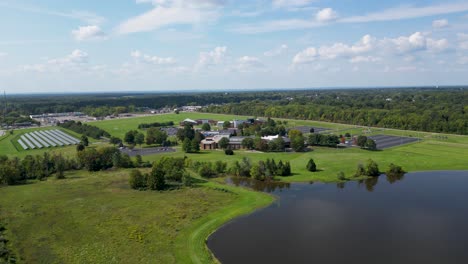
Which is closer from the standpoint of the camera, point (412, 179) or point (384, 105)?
point (412, 179)

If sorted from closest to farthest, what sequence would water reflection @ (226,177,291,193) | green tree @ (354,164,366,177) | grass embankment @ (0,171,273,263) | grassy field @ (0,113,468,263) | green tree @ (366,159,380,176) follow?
grass embankment @ (0,171,273,263), grassy field @ (0,113,468,263), water reflection @ (226,177,291,193), green tree @ (366,159,380,176), green tree @ (354,164,366,177)

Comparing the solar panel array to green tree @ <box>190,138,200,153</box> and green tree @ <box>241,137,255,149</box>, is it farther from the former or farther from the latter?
green tree @ <box>241,137,255,149</box>

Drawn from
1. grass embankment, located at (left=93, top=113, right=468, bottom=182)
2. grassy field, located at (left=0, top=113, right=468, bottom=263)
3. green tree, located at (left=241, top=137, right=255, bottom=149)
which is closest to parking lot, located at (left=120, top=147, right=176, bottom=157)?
grass embankment, located at (left=93, top=113, right=468, bottom=182)

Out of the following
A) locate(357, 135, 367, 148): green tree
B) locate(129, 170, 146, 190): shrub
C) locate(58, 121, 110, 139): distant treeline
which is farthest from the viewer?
locate(58, 121, 110, 139): distant treeline

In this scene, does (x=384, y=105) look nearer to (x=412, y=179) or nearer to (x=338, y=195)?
(x=412, y=179)

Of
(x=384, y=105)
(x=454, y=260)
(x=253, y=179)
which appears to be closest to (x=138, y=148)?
(x=253, y=179)

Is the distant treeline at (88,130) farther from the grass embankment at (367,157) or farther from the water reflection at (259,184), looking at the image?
the water reflection at (259,184)

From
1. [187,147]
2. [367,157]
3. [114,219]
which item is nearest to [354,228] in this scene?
[114,219]
